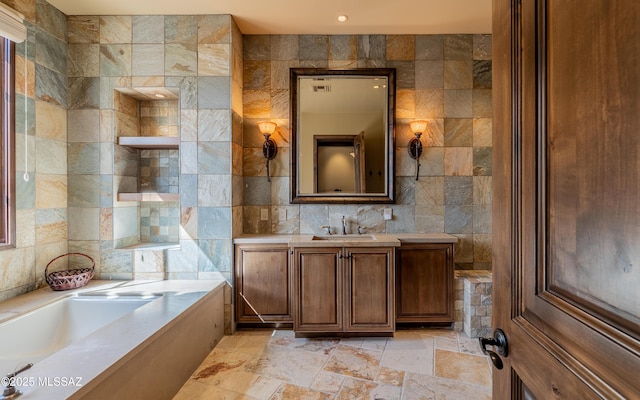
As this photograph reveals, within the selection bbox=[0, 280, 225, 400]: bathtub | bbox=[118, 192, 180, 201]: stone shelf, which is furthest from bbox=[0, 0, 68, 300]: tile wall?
bbox=[118, 192, 180, 201]: stone shelf

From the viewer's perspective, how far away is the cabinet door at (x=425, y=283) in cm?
282

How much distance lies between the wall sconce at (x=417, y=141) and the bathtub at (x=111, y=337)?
2294 mm

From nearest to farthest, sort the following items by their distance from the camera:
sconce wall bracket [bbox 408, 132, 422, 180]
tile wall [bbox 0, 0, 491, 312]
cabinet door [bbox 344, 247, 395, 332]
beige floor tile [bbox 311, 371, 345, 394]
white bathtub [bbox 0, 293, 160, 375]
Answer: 1. white bathtub [bbox 0, 293, 160, 375]
2. beige floor tile [bbox 311, 371, 345, 394]
3. tile wall [bbox 0, 0, 491, 312]
4. cabinet door [bbox 344, 247, 395, 332]
5. sconce wall bracket [bbox 408, 132, 422, 180]

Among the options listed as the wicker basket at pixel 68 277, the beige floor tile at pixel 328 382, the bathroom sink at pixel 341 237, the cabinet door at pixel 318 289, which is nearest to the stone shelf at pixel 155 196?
the wicker basket at pixel 68 277

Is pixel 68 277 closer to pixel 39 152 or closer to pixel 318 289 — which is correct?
pixel 39 152

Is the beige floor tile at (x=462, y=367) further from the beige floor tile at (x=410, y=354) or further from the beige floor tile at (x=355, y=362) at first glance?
the beige floor tile at (x=355, y=362)

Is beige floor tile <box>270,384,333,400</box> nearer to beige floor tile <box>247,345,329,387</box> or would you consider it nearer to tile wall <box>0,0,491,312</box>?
beige floor tile <box>247,345,329,387</box>

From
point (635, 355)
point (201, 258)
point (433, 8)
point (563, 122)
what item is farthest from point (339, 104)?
point (635, 355)

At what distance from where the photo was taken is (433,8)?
105 inches

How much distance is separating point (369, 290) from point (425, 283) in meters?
0.60

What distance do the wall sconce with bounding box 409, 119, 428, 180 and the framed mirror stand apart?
21cm

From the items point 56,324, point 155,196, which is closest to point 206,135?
point 155,196

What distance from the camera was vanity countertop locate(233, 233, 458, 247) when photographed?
2631 millimetres

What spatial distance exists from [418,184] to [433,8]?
1.63 meters
